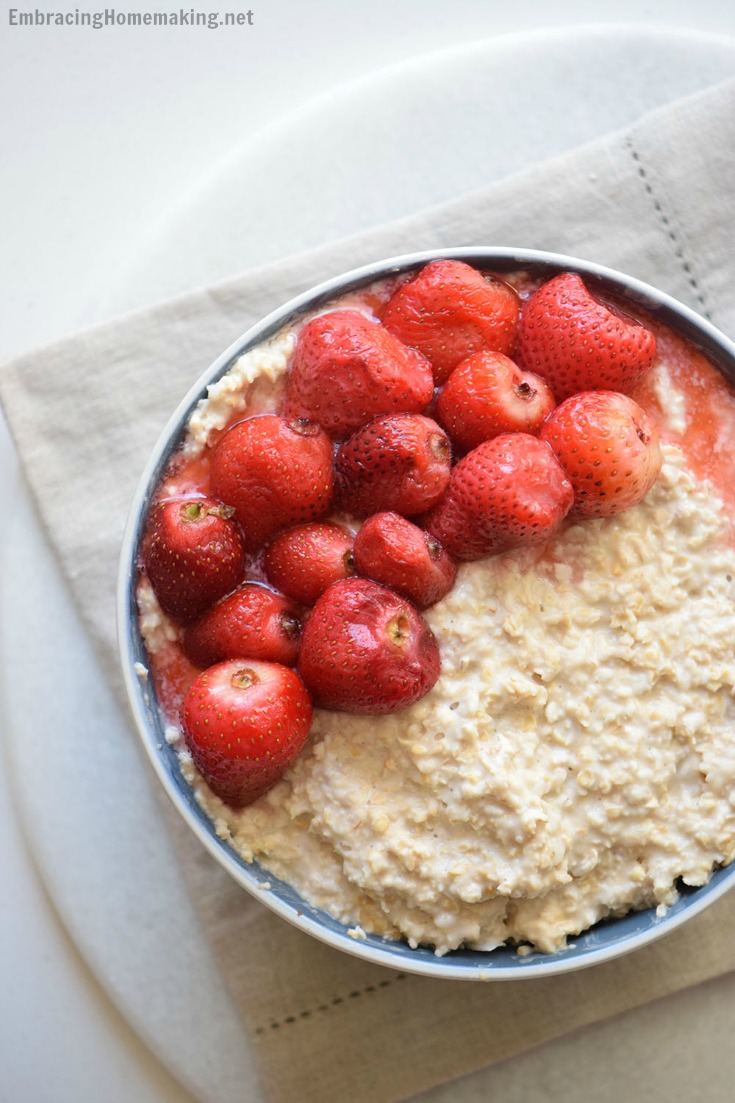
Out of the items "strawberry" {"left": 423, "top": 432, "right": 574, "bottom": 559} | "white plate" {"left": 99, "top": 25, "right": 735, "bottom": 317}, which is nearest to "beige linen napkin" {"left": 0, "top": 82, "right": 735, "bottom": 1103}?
"white plate" {"left": 99, "top": 25, "right": 735, "bottom": 317}

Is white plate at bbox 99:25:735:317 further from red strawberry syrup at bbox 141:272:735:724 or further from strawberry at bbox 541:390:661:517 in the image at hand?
strawberry at bbox 541:390:661:517

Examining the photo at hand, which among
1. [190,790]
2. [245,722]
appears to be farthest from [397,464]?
[190,790]

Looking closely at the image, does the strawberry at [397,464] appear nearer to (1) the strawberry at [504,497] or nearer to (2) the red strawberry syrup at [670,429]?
(1) the strawberry at [504,497]

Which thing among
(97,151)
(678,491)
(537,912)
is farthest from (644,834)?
(97,151)

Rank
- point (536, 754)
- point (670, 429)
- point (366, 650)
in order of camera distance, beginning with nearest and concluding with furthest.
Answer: point (366, 650) → point (536, 754) → point (670, 429)

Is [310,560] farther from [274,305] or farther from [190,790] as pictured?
[274,305]

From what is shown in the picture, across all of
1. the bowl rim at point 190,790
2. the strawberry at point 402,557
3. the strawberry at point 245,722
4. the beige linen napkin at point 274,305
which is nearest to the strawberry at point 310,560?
the strawberry at point 402,557
